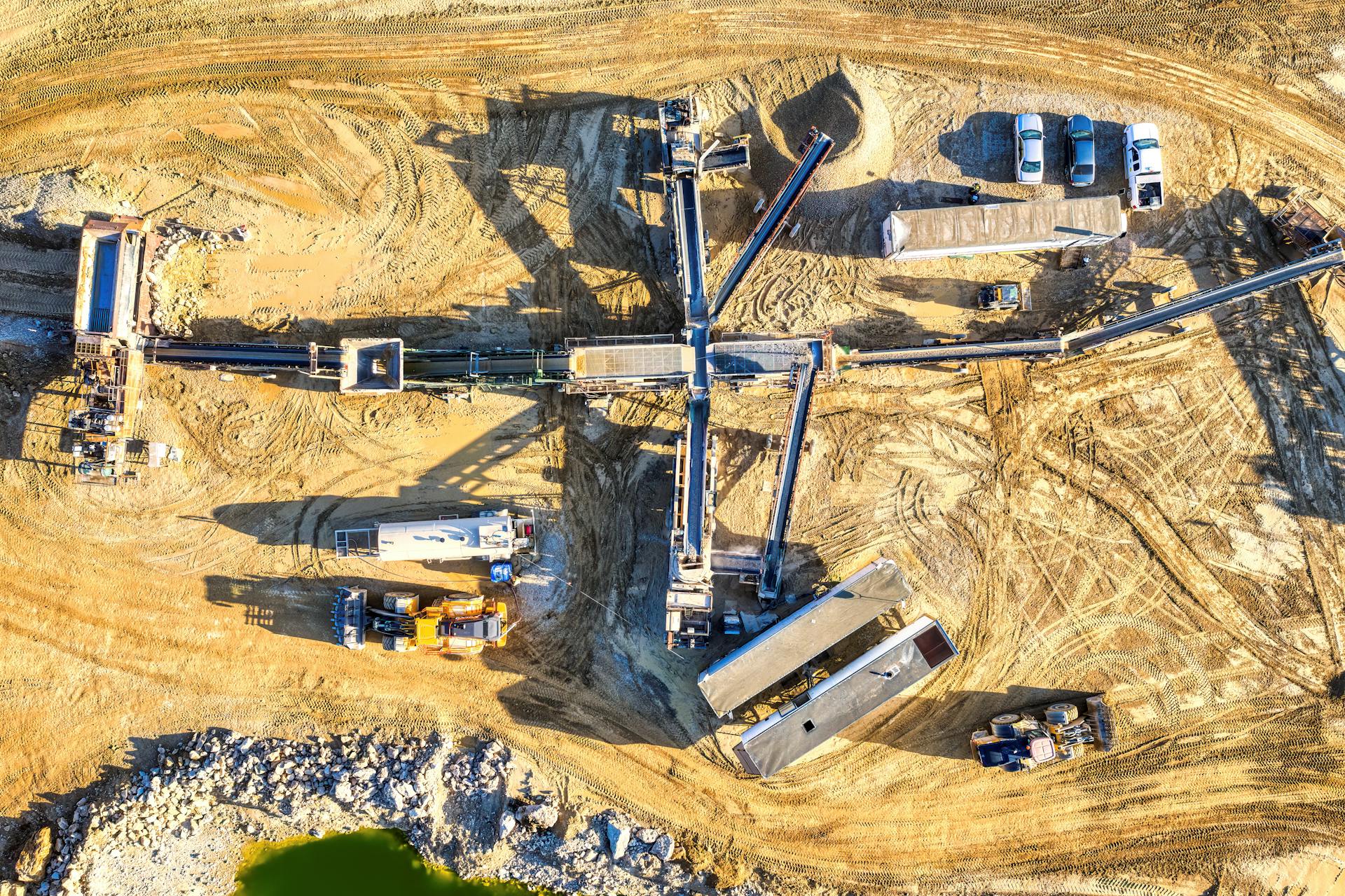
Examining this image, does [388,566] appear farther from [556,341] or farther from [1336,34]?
[1336,34]

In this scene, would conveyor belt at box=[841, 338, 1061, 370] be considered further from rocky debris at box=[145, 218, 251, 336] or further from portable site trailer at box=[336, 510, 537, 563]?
rocky debris at box=[145, 218, 251, 336]

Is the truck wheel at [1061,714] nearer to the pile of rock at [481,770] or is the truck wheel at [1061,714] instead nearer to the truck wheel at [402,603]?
the pile of rock at [481,770]

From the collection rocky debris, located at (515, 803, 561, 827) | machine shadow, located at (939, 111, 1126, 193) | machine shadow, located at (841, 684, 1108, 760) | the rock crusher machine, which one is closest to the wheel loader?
rocky debris, located at (515, 803, 561, 827)

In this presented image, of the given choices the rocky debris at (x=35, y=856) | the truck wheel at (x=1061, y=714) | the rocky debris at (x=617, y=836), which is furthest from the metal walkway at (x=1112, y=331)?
the rocky debris at (x=35, y=856)

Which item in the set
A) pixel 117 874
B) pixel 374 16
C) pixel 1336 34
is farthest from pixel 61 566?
pixel 1336 34

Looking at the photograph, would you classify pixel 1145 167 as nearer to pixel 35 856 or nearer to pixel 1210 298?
pixel 1210 298
